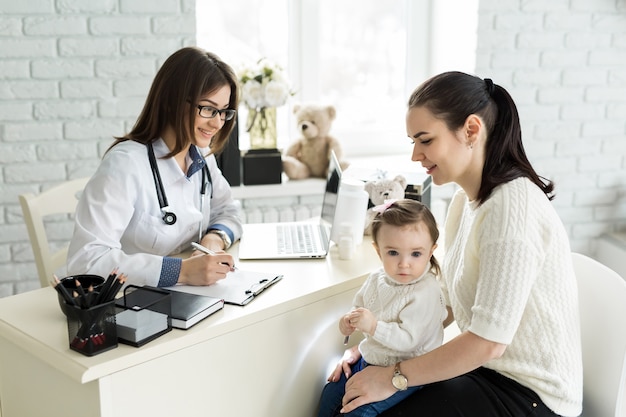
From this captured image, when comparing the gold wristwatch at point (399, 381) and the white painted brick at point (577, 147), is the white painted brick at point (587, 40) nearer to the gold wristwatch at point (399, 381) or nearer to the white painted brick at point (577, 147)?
the white painted brick at point (577, 147)

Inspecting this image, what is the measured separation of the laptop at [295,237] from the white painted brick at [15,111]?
3.26 feet

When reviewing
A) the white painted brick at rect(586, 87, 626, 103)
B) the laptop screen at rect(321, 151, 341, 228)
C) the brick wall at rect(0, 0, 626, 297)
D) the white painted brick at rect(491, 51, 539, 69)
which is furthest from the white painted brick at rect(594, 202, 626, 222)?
the laptop screen at rect(321, 151, 341, 228)

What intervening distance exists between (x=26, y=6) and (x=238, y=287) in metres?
1.50

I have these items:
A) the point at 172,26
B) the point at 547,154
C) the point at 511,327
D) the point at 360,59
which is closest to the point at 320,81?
the point at 360,59

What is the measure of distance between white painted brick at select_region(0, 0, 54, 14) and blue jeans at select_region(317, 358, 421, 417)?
5.63ft

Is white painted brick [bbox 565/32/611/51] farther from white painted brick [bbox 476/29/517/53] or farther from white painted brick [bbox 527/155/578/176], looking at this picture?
white painted brick [bbox 527/155/578/176]

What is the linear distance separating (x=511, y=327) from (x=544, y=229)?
0.69 ft

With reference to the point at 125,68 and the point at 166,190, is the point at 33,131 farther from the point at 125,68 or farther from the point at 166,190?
the point at 166,190

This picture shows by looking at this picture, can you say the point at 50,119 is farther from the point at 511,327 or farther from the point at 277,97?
the point at 511,327

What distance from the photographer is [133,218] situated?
1.82m

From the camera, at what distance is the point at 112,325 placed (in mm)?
1295

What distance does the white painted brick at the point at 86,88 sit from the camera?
2.59 metres

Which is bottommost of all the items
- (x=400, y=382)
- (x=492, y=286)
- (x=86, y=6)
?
(x=400, y=382)

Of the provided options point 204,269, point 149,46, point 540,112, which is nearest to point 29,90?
point 149,46
